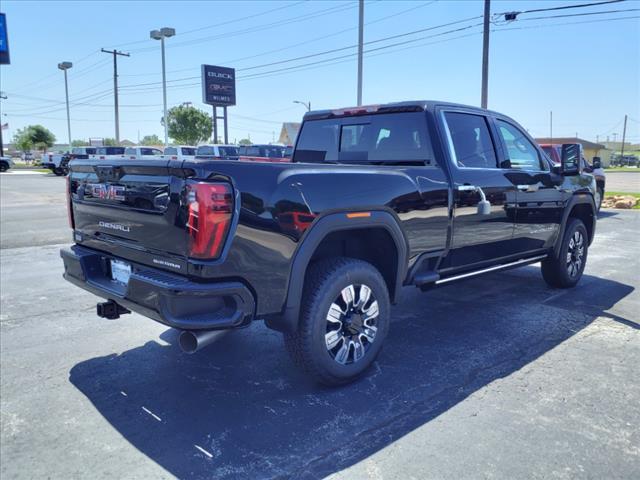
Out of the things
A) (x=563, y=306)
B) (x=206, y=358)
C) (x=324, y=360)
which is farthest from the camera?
(x=563, y=306)

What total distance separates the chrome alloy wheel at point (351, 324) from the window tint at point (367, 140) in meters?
1.31

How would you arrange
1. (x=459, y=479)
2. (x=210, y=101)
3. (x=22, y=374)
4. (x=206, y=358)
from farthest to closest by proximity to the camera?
(x=210, y=101) < (x=206, y=358) < (x=22, y=374) < (x=459, y=479)

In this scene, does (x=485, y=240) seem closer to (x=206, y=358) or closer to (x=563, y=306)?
(x=563, y=306)

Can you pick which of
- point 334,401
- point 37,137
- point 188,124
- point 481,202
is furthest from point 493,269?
point 37,137

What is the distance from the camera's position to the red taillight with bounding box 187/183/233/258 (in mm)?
2727

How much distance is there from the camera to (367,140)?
181 inches

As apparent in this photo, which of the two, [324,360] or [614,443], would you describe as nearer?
[614,443]

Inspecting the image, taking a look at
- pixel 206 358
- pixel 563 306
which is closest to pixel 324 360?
pixel 206 358

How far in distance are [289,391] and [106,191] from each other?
71.0 inches

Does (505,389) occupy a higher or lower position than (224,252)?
lower

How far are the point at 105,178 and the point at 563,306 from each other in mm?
4572

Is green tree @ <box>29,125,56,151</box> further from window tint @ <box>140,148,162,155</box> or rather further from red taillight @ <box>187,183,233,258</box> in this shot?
red taillight @ <box>187,183,233,258</box>

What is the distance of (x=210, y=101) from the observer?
46.8 metres

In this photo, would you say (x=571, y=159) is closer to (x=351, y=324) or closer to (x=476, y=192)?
(x=476, y=192)
